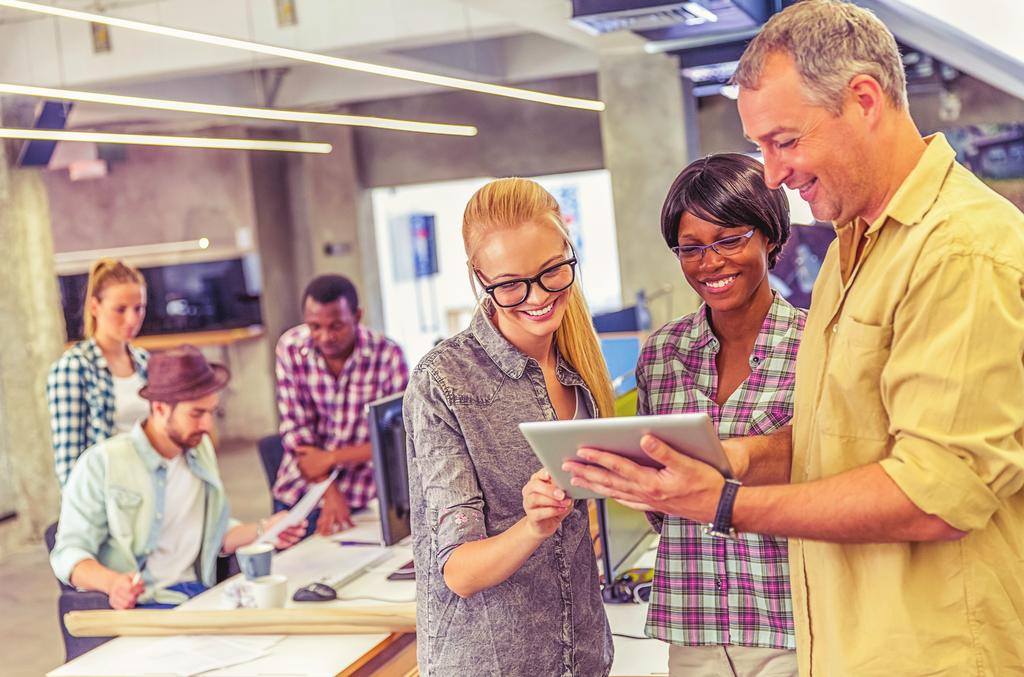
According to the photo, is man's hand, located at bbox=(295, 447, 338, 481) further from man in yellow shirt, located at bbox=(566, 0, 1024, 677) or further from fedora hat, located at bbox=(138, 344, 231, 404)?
man in yellow shirt, located at bbox=(566, 0, 1024, 677)

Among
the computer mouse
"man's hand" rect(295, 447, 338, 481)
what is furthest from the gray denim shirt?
"man's hand" rect(295, 447, 338, 481)

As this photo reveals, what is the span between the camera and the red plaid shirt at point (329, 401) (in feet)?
15.5

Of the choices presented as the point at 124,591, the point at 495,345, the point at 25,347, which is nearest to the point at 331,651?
the point at 124,591

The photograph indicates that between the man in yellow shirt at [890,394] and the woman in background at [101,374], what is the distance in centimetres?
389

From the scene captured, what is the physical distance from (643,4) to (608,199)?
927 centimetres

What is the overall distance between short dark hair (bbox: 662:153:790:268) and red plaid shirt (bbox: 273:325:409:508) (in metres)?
2.68

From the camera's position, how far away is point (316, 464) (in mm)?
4527

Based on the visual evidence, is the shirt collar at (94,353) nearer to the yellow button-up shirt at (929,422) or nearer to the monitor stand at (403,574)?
the monitor stand at (403,574)

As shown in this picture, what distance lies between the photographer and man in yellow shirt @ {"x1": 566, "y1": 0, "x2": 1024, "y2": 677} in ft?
4.78

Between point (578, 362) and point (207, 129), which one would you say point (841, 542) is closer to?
point (578, 362)

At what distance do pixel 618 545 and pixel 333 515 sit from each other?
167 cm

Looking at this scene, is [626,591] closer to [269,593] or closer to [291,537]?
[269,593]

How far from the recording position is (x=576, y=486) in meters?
1.73

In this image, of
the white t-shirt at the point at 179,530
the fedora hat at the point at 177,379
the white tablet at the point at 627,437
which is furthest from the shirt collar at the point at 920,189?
the white t-shirt at the point at 179,530
